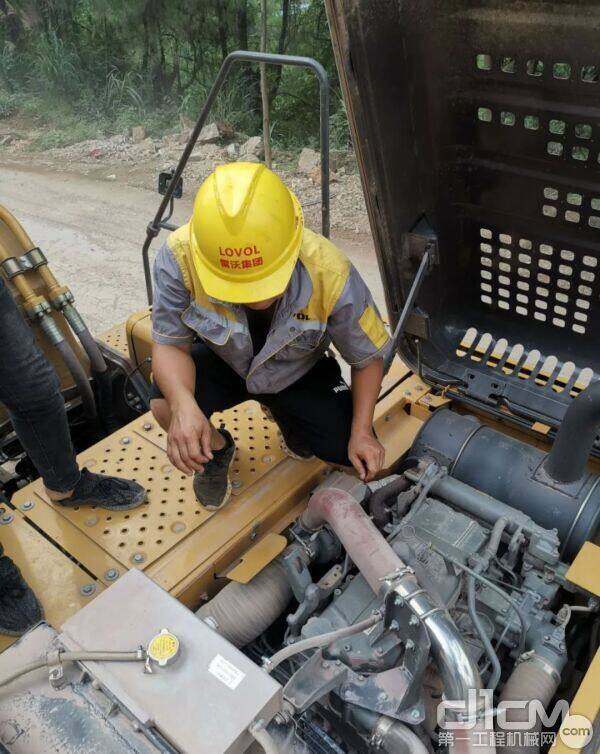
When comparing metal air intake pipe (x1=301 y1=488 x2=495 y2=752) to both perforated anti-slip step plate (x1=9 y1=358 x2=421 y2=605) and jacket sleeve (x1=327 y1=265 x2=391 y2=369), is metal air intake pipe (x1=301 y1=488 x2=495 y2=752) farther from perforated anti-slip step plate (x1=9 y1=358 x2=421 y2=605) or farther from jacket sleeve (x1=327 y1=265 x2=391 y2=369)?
jacket sleeve (x1=327 y1=265 x2=391 y2=369)

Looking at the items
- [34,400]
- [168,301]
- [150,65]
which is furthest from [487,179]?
[150,65]

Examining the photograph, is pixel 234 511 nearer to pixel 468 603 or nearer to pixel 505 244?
pixel 468 603

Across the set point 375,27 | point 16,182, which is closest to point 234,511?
point 375,27

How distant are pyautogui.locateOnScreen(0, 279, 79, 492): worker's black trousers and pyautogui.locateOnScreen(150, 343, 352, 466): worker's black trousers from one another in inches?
11.8

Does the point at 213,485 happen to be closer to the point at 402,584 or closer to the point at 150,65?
the point at 402,584

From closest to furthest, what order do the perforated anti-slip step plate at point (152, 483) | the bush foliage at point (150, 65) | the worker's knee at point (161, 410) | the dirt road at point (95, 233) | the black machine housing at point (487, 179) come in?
the black machine housing at point (487, 179)
the perforated anti-slip step plate at point (152, 483)
the worker's knee at point (161, 410)
the dirt road at point (95, 233)
the bush foliage at point (150, 65)

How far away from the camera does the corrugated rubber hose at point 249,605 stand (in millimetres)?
1709

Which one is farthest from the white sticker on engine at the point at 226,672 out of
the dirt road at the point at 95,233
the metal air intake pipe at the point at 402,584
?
the dirt road at the point at 95,233

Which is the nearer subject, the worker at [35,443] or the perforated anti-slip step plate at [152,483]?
the worker at [35,443]

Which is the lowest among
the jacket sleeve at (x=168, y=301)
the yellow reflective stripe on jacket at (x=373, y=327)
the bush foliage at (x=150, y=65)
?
the bush foliage at (x=150, y=65)

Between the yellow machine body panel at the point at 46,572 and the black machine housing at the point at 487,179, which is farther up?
the black machine housing at the point at 487,179

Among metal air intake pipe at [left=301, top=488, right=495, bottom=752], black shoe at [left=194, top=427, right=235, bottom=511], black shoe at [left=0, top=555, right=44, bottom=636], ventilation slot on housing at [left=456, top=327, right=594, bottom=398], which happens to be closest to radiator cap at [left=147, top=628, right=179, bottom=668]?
metal air intake pipe at [left=301, top=488, right=495, bottom=752]

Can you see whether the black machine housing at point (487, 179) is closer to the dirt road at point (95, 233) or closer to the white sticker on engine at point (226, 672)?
the white sticker on engine at point (226, 672)

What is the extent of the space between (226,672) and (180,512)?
870 mm
